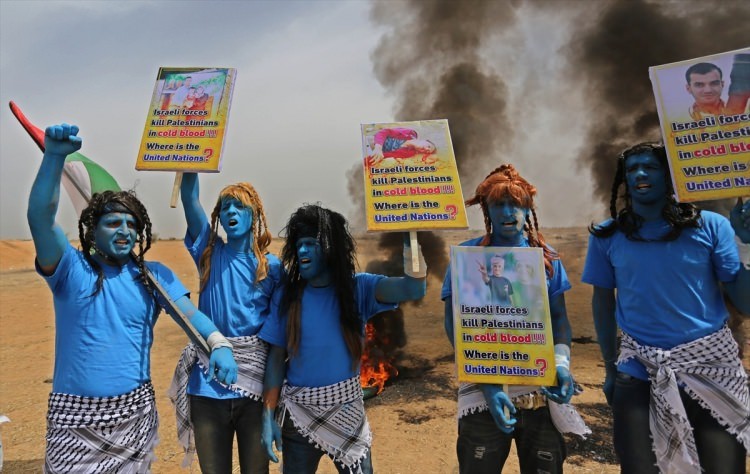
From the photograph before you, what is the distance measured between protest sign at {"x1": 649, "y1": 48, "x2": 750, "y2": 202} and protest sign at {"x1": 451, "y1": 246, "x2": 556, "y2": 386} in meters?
0.86

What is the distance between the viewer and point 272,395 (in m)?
2.91

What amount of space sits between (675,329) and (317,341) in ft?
6.28

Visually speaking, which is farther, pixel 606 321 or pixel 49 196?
pixel 606 321

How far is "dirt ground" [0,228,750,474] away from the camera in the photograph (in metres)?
5.52

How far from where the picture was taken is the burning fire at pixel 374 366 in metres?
7.99

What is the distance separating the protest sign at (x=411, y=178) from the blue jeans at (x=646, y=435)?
4.22 ft

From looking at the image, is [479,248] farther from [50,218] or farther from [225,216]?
[50,218]

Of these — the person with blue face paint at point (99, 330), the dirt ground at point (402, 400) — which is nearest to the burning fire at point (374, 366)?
the dirt ground at point (402, 400)

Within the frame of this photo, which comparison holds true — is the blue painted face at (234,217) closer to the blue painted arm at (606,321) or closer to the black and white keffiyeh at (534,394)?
the black and white keffiyeh at (534,394)

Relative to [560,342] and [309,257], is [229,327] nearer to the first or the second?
[309,257]

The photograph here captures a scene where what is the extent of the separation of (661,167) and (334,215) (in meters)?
1.88

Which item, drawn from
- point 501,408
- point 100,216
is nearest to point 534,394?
point 501,408

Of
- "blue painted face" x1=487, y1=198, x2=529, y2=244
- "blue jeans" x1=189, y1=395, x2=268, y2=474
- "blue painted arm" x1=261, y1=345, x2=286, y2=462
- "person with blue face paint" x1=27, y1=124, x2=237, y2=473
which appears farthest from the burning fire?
"blue painted face" x1=487, y1=198, x2=529, y2=244

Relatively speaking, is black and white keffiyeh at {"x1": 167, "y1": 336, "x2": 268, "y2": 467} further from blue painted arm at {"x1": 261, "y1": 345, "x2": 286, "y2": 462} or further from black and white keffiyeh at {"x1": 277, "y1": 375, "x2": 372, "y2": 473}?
black and white keffiyeh at {"x1": 277, "y1": 375, "x2": 372, "y2": 473}
